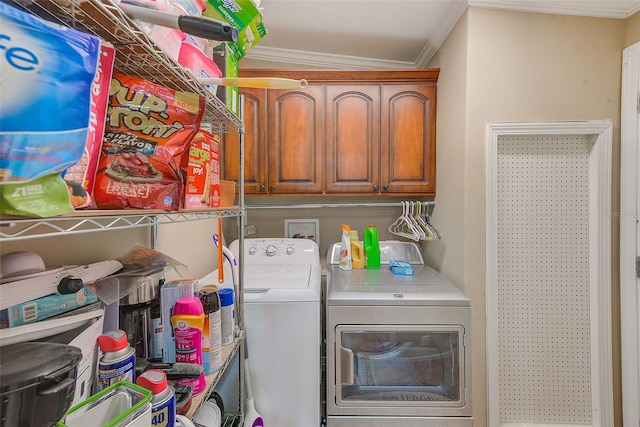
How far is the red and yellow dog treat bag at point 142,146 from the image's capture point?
1.90ft

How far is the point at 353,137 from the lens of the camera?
6.72ft

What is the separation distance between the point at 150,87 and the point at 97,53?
19cm

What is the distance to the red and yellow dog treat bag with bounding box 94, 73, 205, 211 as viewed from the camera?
22.8 inches

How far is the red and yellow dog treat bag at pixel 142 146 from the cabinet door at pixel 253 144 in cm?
134

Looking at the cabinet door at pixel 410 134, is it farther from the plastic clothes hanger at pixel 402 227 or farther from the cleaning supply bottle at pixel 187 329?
the cleaning supply bottle at pixel 187 329

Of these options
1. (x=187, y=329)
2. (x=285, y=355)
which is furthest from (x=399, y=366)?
(x=187, y=329)

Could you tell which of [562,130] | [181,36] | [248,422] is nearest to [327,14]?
[181,36]

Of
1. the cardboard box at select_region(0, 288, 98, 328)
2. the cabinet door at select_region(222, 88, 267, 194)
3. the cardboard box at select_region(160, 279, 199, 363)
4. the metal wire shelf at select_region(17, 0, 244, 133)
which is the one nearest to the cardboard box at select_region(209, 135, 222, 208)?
the metal wire shelf at select_region(17, 0, 244, 133)

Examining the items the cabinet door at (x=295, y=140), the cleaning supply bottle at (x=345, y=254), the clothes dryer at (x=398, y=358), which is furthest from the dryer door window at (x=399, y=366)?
the cabinet door at (x=295, y=140)

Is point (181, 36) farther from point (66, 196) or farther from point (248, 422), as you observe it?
point (248, 422)

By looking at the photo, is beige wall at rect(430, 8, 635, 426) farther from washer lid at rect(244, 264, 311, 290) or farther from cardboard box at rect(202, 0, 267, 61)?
cardboard box at rect(202, 0, 267, 61)

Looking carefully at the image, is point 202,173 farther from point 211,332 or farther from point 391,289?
point 391,289

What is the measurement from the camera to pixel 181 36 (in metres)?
0.77

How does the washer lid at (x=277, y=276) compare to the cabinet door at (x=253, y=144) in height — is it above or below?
below
